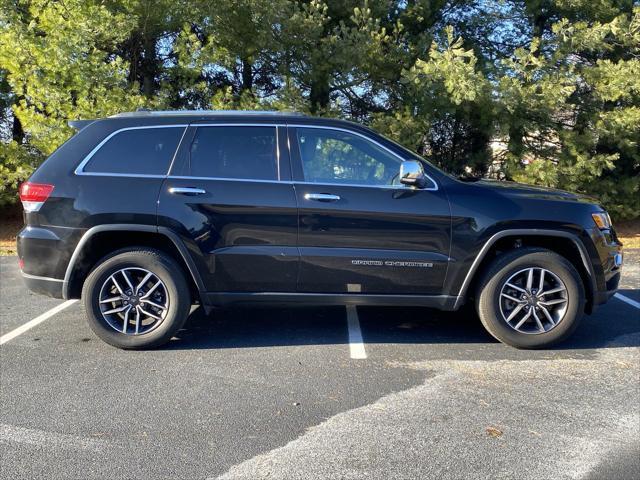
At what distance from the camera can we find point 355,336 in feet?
16.5

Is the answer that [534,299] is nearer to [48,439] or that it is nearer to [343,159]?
[343,159]

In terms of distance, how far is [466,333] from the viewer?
5188 mm

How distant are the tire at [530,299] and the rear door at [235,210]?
1.69 metres

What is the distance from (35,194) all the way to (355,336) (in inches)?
119

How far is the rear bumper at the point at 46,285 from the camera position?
4547 millimetres

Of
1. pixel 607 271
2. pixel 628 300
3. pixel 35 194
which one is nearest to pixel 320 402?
pixel 607 271

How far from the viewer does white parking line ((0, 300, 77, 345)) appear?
5.03 m

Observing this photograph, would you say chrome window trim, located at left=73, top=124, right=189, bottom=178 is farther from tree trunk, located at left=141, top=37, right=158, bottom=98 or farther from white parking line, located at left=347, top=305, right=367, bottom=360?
tree trunk, located at left=141, top=37, right=158, bottom=98

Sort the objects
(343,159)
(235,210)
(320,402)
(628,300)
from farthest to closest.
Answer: (628,300) → (343,159) → (235,210) → (320,402)

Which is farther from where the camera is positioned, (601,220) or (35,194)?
(601,220)

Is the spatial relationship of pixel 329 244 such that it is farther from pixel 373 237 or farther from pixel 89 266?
pixel 89 266

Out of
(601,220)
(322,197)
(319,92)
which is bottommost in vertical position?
(601,220)

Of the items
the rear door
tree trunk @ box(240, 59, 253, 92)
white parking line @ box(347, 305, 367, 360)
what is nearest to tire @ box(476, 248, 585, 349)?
white parking line @ box(347, 305, 367, 360)

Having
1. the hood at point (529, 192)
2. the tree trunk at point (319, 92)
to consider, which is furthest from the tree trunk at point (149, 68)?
the hood at point (529, 192)
